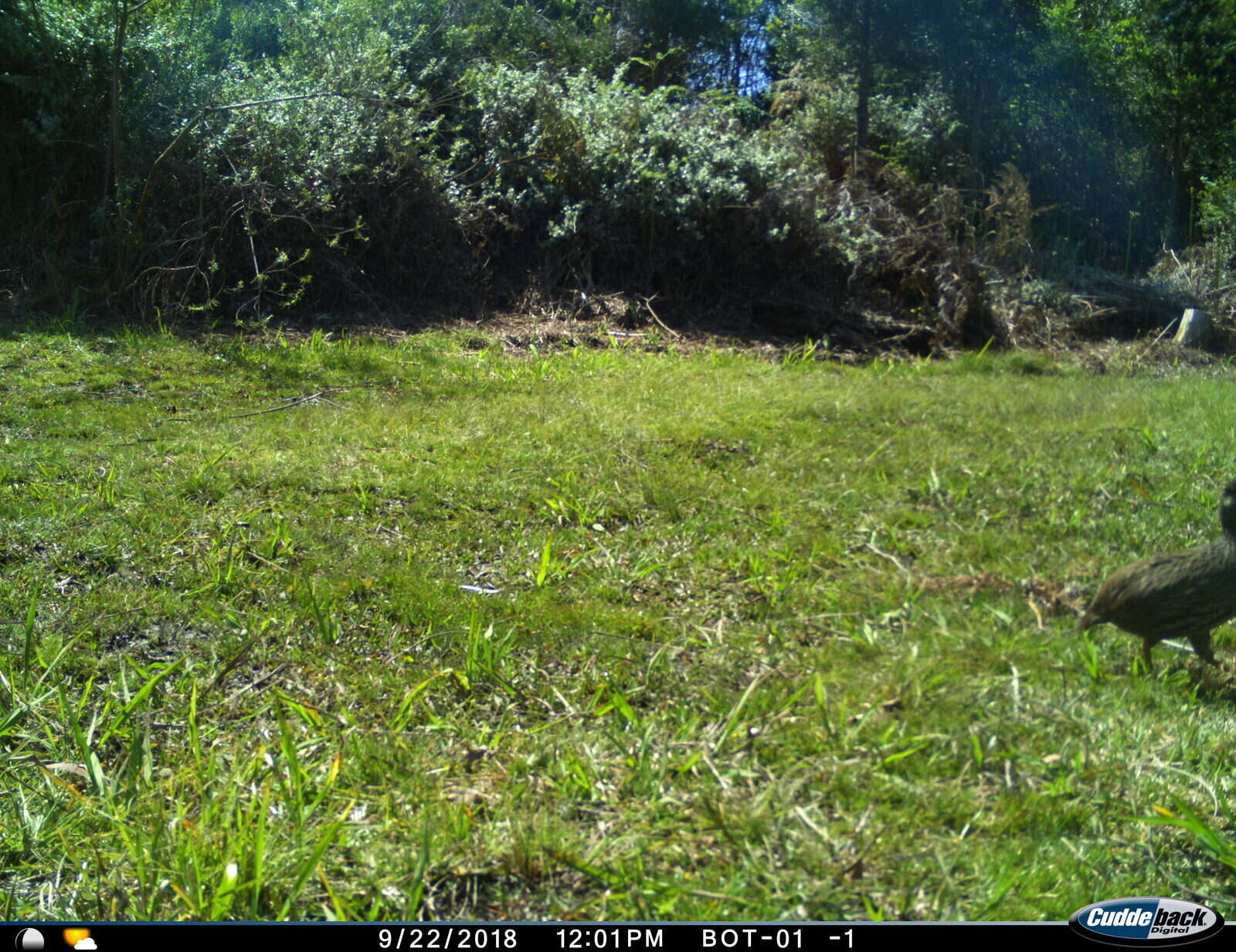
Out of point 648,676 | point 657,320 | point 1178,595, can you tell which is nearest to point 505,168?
point 657,320

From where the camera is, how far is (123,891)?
2.17m

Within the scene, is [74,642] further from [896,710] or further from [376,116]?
[376,116]

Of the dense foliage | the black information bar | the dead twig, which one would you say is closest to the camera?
the black information bar

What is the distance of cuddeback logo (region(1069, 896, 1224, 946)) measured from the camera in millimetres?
1305

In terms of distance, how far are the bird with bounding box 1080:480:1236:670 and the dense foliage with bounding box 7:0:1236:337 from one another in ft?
19.2

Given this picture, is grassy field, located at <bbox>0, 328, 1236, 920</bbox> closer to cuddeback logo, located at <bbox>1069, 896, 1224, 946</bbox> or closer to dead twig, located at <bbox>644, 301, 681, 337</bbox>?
cuddeback logo, located at <bbox>1069, 896, 1224, 946</bbox>

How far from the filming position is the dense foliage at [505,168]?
8188 millimetres

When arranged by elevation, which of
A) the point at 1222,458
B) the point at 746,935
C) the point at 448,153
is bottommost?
the point at 746,935

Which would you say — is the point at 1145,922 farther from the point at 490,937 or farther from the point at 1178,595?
the point at 490,937

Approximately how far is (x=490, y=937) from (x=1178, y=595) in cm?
126

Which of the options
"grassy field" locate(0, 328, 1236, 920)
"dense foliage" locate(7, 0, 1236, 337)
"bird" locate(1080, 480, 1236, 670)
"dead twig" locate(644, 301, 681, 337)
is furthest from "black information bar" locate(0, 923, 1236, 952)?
"dead twig" locate(644, 301, 681, 337)

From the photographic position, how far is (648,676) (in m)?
2.42

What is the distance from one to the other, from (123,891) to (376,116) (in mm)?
8000

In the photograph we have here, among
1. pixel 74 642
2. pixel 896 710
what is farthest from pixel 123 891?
pixel 896 710
